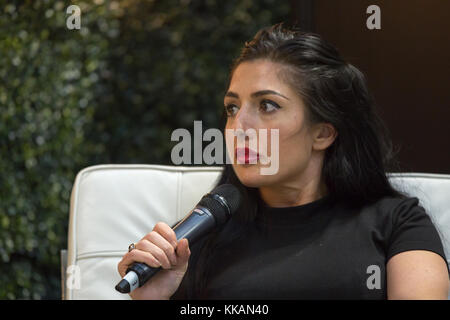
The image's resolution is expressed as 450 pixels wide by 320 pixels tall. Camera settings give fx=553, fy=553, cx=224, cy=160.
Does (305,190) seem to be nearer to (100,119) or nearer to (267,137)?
(267,137)

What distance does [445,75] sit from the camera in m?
1.14

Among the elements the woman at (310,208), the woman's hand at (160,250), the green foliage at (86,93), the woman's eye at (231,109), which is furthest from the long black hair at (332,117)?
the green foliage at (86,93)

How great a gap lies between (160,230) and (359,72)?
1.88ft

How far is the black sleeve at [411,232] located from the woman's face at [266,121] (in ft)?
0.71

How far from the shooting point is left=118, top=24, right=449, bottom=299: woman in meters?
1.01

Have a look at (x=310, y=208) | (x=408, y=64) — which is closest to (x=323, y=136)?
(x=310, y=208)

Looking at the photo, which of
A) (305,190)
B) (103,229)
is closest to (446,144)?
(305,190)

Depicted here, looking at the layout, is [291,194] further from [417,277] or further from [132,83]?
[132,83]

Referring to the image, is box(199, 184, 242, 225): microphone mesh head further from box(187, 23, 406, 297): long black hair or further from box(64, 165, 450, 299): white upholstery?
box(64, 165, 450, 299): white upholstery

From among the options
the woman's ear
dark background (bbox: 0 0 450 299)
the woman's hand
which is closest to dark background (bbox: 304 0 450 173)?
dark background (bbox: 0 0 450 299)

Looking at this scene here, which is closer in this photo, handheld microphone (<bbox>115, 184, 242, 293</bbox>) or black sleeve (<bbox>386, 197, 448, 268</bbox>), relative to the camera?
handheld microphone (<bbox>115, 184, 242, 293</bbox>)

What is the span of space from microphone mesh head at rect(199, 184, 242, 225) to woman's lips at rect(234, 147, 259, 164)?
0.19 feet

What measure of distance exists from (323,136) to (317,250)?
238 mm

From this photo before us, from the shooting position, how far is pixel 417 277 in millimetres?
944
